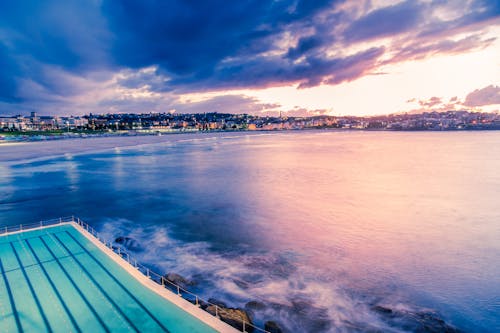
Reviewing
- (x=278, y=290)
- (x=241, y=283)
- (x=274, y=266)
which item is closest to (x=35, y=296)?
(x=241, y=283)

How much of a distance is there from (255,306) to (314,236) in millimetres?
7034

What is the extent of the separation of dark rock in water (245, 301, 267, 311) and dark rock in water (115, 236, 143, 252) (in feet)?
22.4

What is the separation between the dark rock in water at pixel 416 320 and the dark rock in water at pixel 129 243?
10.6 metres

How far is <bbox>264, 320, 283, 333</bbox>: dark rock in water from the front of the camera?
7.52 m

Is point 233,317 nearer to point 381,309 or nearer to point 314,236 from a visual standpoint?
point 381,309

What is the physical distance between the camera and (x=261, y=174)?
3634cm

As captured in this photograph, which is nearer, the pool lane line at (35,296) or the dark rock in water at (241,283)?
the pool lane line at (35,296)

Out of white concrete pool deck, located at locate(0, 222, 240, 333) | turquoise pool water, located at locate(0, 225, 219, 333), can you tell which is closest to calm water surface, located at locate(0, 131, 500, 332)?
white concrete pool deck, located at locate(0, 222, 240, 333)

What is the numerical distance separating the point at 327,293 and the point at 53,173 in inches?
1507

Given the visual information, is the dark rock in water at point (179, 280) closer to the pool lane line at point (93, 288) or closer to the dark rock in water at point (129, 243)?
the pool lane line at point (93, 288)

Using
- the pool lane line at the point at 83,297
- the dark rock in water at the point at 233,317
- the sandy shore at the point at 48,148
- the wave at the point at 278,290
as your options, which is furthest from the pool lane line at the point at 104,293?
A: the sandy shore at the point at 48,148

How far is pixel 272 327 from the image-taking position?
25.0ft

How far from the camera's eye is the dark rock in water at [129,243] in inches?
531

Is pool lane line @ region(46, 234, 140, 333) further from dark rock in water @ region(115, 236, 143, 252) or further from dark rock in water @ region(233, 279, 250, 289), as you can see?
dark rock in water @ region(233, 279, 250, 289)
